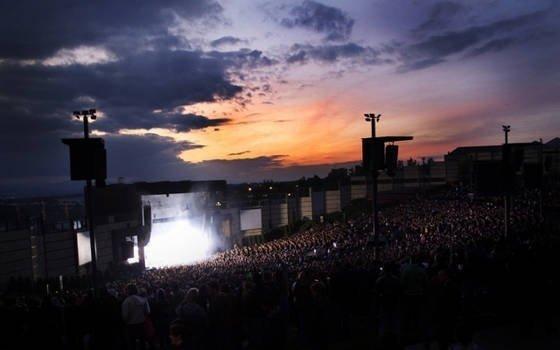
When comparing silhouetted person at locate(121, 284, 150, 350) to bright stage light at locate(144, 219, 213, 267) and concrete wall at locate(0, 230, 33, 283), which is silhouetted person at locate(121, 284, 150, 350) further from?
bright stage light at locate(144, 219, 213, 267)

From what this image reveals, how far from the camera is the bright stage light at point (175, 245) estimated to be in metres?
43.6

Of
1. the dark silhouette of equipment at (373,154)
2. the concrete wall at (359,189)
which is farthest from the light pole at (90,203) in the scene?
the concrete wall at (359,189)

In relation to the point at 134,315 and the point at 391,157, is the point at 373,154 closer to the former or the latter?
the point at 391,157

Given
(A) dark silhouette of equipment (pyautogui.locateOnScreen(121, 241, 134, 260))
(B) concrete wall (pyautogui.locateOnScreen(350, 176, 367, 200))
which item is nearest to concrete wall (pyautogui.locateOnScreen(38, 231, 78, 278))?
(A) dark silhouette of equipment (pyautogui.locateOnScreen(121, 241, 134, 260))

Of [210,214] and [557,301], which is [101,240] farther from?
[557,301]

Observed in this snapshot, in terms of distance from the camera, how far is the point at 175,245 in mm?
45688

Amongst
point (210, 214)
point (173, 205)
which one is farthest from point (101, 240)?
point (210, 214)

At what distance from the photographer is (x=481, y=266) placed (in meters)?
9.73

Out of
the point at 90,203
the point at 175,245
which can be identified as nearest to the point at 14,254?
the point at 175,245

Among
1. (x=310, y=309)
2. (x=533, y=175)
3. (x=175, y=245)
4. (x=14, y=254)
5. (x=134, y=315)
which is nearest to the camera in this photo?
(x=310, y=309)

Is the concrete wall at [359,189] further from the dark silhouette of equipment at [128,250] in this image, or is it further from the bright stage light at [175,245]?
the dark silhouette of equipment at [128,250]

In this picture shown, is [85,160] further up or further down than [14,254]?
further up

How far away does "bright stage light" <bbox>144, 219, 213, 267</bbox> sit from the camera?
43625 mm

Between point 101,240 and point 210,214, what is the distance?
1587 cm
